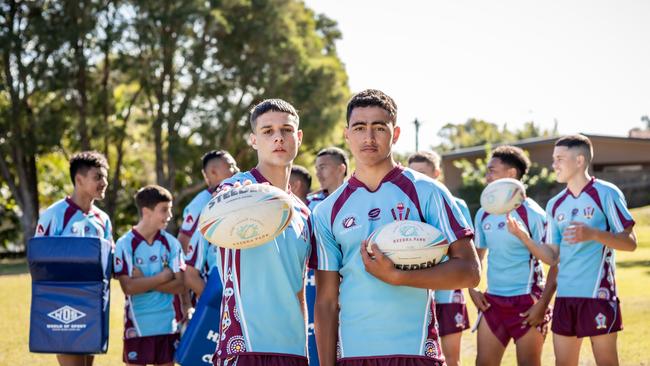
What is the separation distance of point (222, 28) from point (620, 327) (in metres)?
30.9

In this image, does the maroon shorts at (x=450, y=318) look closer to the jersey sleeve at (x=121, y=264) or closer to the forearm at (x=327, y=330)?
the jersey sleeve at (x=121, y=264)

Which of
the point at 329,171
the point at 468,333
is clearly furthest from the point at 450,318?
the point at 468,333

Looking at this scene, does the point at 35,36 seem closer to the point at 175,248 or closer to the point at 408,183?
the point at 175,248

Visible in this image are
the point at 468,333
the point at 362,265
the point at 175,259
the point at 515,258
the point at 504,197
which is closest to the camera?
the point at 362,265

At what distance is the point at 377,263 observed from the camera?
3908mm

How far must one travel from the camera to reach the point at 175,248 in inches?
310

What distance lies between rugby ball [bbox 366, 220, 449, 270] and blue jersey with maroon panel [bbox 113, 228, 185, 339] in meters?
4.19

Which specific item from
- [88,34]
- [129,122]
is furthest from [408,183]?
[129,122]

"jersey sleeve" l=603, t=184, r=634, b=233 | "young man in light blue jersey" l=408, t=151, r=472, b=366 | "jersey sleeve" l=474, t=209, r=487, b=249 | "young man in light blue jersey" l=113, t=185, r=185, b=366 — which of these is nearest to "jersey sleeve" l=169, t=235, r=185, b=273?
"young man in light blue jersey" l=113, t=185, r=185, b=366

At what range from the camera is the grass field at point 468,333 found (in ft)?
35.1

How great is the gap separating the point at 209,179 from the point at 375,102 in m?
4.75

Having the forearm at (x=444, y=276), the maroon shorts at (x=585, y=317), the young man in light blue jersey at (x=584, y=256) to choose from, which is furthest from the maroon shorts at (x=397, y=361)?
the maroon shorts at (x=585, y=317)

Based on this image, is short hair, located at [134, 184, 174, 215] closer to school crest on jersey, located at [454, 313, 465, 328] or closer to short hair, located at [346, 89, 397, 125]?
school crest on jersey, located at [454, 313, 465, 328]

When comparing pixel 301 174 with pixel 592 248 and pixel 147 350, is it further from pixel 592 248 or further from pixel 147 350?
pixel 592 248
